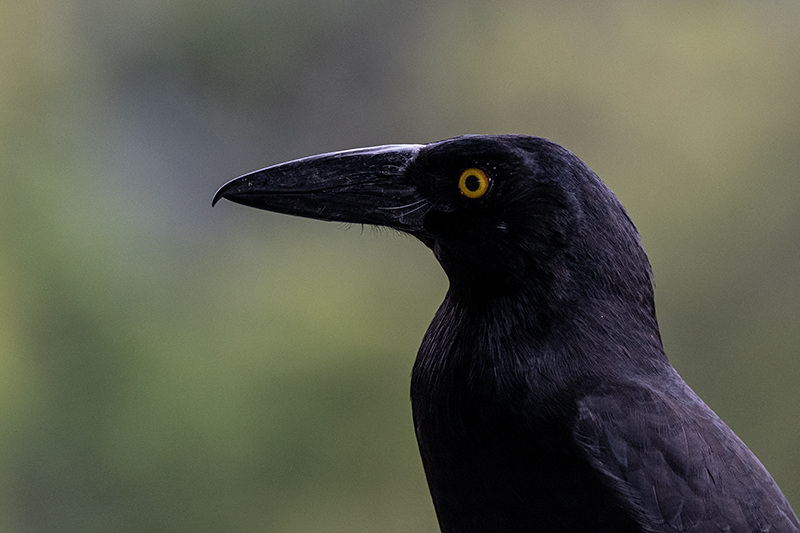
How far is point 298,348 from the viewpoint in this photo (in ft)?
11.0

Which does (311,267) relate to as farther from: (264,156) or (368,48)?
(368,48)

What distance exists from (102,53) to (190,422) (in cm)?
141

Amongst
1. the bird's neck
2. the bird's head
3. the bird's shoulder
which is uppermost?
the bird's head

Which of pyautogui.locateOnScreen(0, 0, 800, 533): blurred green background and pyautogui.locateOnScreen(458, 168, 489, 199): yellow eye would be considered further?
pyautogui.locateOnScreen(0, 0, 800, 533): blurred green background

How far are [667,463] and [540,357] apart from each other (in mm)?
261

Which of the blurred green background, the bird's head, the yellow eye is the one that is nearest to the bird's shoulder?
the bird's head

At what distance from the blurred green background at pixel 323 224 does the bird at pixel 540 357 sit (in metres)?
1.87

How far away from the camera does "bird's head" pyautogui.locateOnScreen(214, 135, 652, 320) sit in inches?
56.8

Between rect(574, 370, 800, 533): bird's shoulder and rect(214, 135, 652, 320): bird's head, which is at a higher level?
rect(214, 135, 652, 320): bird's head

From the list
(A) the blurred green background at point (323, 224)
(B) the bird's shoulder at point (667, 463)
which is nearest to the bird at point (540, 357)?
(B) the bird's shoulder at point (667, 463)

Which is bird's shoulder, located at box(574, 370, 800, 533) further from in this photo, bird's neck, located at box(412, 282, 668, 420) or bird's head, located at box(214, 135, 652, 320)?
bird's head, located at box(214, 135, 652, 320)

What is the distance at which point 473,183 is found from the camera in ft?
4.80

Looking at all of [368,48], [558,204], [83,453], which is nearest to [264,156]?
[368,48]

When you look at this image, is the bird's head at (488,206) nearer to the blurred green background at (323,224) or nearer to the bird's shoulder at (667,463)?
the bird's shoulder at (667,463)
